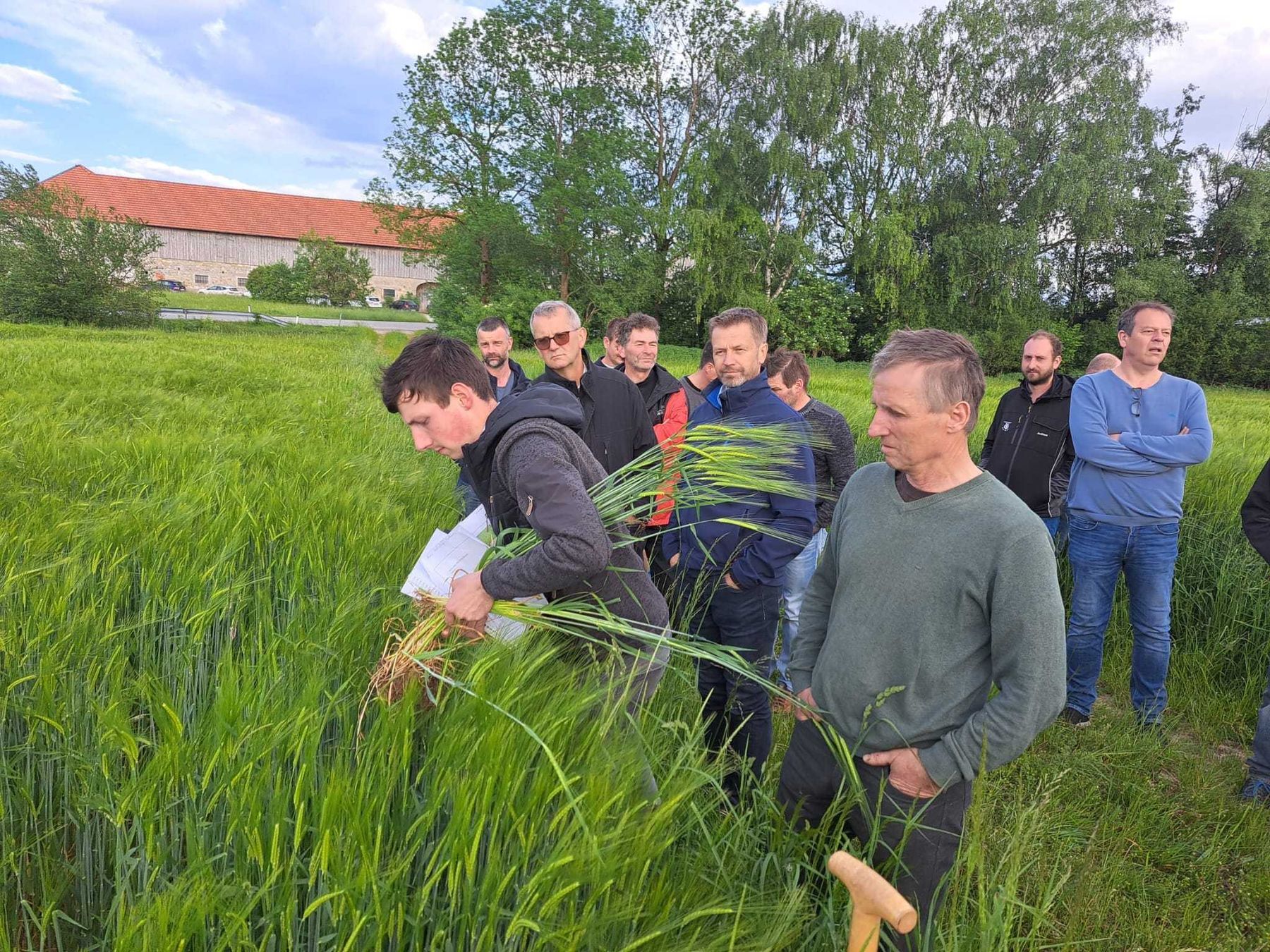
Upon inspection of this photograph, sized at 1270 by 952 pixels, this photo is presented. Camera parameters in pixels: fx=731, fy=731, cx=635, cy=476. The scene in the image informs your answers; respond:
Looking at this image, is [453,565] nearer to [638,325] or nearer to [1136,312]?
[638,325]

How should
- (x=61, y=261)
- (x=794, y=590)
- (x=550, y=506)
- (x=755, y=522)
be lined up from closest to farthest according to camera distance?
(x=550, y=506)
(x=755, y=522)
(x=794, y=590)
(x=61, y=261)

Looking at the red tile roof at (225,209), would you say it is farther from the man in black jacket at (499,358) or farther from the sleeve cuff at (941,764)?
the sleeve cuff at (941,764)

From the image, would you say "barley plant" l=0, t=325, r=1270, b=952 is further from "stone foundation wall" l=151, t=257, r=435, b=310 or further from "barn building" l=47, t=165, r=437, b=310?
"stone foundation wall" l=151, t=257, r=435, b=310

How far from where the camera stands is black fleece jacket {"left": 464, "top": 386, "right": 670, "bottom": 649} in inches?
62.5

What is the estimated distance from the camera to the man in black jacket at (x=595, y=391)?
358 centimetres

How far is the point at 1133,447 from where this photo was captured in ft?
11.5

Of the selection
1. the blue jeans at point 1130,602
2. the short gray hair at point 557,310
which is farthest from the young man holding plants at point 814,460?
the blue jeans at point 1130,602

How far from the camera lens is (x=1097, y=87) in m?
27.0

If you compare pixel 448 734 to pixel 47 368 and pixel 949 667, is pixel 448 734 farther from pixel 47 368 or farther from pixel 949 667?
pixel 47 368

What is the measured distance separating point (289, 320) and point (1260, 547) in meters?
42.5

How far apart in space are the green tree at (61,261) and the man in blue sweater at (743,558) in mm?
30456

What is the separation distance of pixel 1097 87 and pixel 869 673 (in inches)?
1326

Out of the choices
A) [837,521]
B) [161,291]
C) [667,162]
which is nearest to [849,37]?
[667,162]

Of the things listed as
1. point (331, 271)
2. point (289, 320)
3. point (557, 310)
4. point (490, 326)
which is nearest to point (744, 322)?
point (557, 310)
